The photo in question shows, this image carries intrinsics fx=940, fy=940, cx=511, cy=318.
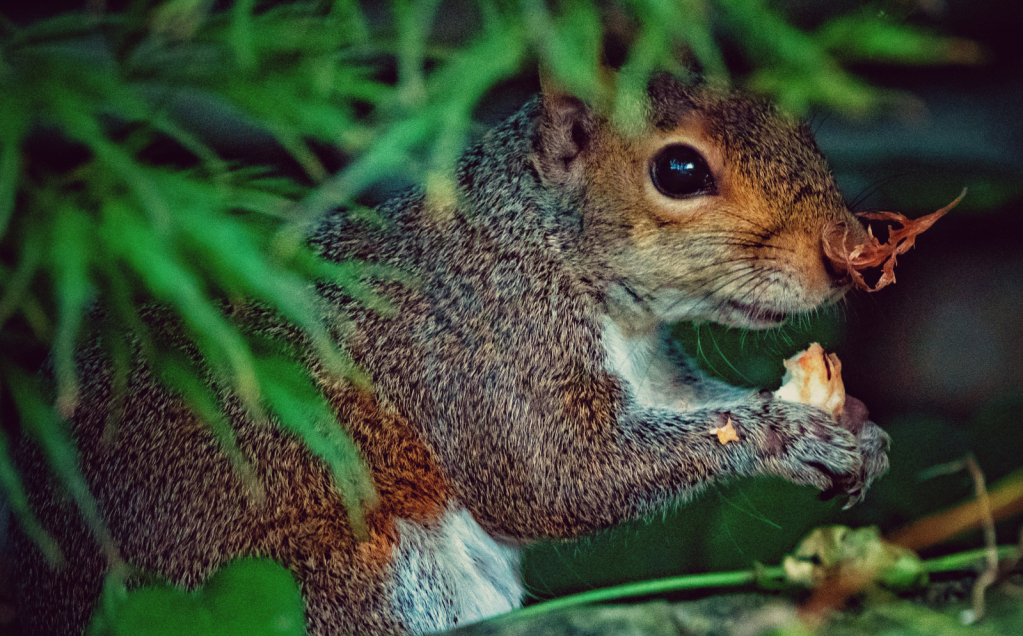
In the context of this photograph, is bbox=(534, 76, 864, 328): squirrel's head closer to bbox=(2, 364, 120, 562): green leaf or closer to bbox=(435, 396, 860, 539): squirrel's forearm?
bbox=(435, 396, 860, 539): squirrel's forearm

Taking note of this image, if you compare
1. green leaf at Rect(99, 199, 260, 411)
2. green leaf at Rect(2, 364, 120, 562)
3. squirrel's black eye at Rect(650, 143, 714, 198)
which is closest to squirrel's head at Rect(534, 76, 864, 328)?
squirrel's black eye at Rect(650, 143, 714, 198)

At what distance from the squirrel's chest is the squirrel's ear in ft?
1.78

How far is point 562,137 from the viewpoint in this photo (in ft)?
4.54

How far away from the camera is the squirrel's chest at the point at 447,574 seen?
1369mm

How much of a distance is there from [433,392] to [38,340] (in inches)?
21.4

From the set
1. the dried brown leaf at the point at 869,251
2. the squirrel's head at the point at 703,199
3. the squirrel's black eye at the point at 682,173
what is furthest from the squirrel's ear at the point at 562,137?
A: the dried brown leaf at the point at 869,251

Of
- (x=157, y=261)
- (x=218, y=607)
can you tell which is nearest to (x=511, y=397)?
(x=218, y=607)

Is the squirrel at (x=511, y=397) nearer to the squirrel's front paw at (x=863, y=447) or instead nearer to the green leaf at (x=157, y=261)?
the squirrel's front paw at (x=863, y=447)

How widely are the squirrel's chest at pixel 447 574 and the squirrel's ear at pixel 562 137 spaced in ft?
1.78

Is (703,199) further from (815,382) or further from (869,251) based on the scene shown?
(815,382)

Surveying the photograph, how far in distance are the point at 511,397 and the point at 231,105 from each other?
23.2 inches

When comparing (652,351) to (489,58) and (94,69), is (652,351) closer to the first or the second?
(489,58)

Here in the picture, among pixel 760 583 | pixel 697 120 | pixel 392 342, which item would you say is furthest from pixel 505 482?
pixel 697 120

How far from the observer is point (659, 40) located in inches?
35.4
